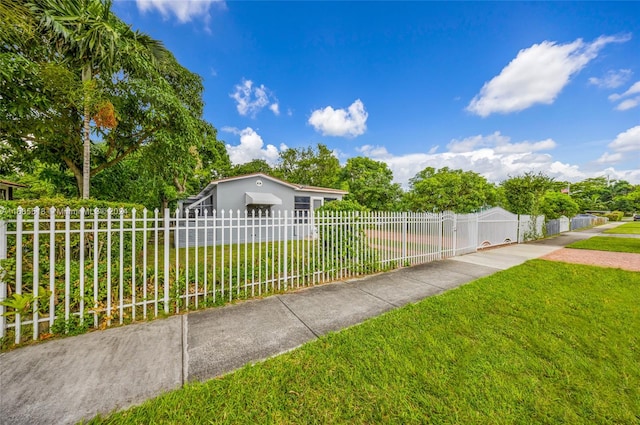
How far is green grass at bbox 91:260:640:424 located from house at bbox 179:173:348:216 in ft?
28.5

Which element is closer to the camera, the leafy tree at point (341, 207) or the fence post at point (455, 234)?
the leafy tree at point (341, 207)

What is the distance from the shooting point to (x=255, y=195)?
1304 cm

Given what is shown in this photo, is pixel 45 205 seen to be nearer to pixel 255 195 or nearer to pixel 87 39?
pixel 87 39

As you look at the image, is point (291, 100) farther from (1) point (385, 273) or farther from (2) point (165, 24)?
(1) point (385, 273)

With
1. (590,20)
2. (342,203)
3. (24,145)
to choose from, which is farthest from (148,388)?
(590,20)

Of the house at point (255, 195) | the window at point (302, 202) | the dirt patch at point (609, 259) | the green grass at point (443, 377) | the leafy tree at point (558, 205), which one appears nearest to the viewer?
the green grass at point (443, 377)

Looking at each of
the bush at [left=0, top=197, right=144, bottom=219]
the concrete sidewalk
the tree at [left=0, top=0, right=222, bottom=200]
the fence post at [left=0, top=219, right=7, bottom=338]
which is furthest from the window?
the fence post at [left=0, top=219, right=7, bottom=338]

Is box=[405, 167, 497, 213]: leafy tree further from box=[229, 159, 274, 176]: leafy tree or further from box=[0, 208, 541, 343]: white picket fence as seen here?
box=[229, 159, 274, 176]: leafy tree

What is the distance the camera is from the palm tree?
19.6ft

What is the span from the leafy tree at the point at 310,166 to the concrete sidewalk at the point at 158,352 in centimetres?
2697

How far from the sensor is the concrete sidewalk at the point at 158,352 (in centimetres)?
205

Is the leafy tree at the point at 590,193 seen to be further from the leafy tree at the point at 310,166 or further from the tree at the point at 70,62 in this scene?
the tree at the point at 70,62

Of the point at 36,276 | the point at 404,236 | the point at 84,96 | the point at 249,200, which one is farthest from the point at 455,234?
the point at 84,96

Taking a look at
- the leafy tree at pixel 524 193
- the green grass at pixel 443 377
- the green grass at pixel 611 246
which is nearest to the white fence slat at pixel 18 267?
the green grass at pixel 443 377
